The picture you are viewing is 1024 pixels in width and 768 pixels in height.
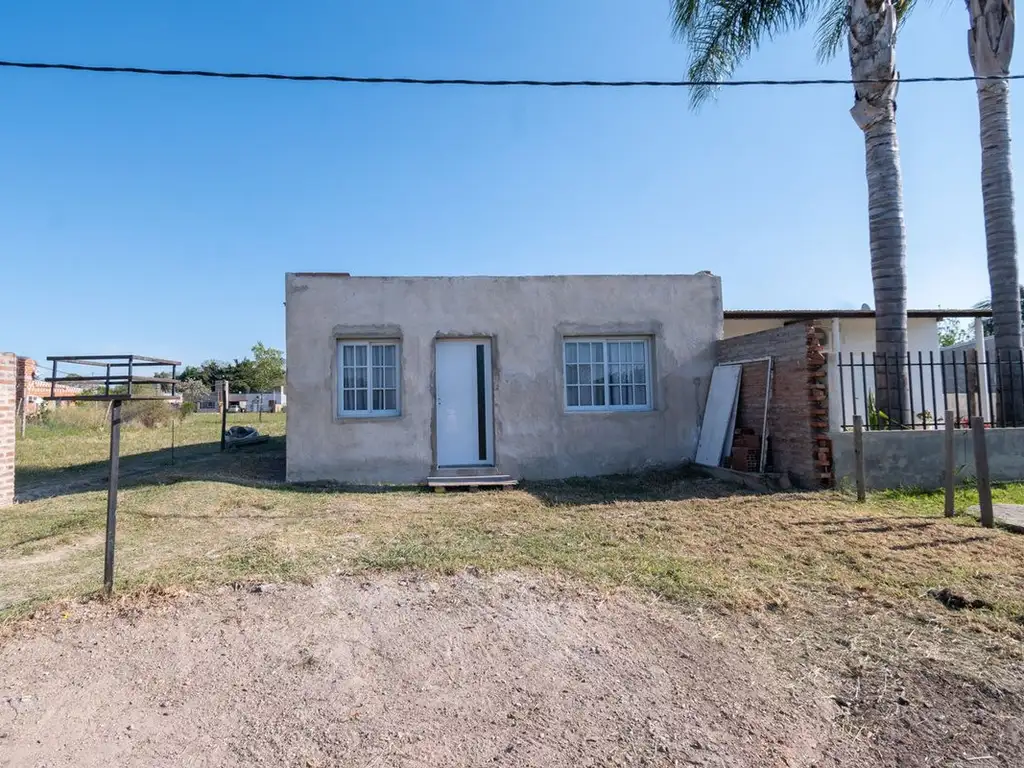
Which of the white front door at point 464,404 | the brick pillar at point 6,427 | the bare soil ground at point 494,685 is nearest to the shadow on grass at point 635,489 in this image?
the white front door at point 464,404

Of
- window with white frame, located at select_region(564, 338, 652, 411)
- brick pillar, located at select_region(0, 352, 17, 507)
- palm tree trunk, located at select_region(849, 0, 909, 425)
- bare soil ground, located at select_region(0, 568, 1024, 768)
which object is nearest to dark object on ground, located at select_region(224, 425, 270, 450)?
brick pillar, located at select_region(0, 352, 17, 507)

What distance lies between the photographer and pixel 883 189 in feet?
28.7

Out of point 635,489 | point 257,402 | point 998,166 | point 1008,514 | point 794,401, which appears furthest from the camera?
point 257,402

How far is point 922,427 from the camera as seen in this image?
816 cm

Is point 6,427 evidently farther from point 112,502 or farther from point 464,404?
point 464,404

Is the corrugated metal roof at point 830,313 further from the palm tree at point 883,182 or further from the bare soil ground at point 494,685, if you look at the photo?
the bare soil ground at point 494,685

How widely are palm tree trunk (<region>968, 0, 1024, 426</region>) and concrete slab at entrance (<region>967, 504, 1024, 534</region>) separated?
3199 mm

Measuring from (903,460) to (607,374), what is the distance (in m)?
4.32

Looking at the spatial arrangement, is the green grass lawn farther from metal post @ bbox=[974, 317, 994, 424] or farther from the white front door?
metal post @ bbox=[974, 317, 994, 424]

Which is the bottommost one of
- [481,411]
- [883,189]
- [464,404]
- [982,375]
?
[481,411]

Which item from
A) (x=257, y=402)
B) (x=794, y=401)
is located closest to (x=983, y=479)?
(x=794, y=401)

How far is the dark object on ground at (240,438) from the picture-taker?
14.8m

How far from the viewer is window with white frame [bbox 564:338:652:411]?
9859 millimetres

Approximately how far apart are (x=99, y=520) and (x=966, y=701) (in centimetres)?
762
